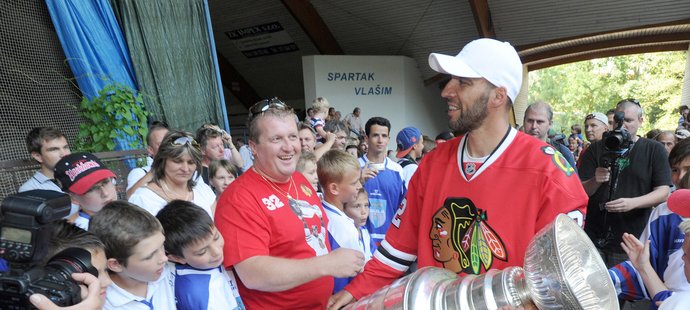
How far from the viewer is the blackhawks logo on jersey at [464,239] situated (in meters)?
1.64

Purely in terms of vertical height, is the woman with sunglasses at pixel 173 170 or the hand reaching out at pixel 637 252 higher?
the woman with sunglasses at pixel 173 170

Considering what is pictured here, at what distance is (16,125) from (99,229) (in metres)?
3.84

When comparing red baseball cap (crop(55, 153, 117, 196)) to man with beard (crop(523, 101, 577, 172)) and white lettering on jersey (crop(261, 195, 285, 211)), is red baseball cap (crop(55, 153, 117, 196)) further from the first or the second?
man with beard (crop(523, 101, 577, 172))

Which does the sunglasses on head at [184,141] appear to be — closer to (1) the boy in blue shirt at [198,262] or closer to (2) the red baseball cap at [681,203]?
(1) the boy in blue shirt at [198,262]

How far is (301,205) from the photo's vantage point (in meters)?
2.18

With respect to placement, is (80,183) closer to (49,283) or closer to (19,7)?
(49,283)

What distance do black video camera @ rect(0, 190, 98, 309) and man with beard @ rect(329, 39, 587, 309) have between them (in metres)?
1.06

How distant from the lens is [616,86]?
31.4m

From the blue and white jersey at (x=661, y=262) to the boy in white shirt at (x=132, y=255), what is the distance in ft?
6.77

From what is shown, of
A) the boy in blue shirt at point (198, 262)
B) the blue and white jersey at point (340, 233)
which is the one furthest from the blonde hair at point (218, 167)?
the boy in blue shirt at point (198, 262)

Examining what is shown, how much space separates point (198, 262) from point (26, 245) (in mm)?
784

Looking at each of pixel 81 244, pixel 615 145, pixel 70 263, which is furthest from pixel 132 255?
pixel 615 145

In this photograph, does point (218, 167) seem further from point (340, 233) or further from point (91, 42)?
point (91, 42)

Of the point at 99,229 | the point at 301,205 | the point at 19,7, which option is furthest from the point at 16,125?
the point at 301,205
